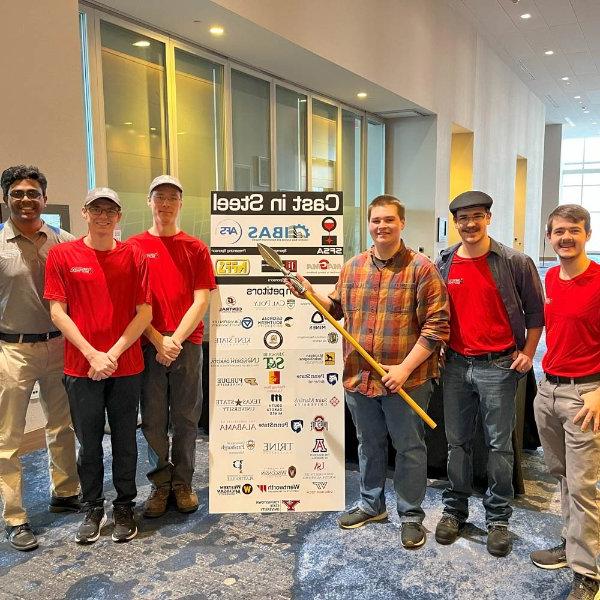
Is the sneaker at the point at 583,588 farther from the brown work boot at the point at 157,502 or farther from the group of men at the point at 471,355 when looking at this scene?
the brown work boot at the point at 157,502

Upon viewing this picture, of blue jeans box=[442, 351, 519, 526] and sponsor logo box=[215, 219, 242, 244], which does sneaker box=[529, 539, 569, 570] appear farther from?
sponsor logo box=[215, 219, 242, 244]

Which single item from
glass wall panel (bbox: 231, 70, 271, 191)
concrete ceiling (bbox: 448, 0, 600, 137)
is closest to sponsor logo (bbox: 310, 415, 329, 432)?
glass wall panel (bbox: 231, 70, 271, 191)

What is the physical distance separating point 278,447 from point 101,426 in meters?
0.87

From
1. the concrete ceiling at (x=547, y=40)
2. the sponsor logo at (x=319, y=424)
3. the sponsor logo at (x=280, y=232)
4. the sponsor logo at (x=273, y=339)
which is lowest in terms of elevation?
the sponsor logo at (x=319, y=424)

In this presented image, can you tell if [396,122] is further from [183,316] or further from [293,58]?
[183,316]

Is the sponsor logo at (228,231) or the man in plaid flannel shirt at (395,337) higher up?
the sponsor logo at (228,231)

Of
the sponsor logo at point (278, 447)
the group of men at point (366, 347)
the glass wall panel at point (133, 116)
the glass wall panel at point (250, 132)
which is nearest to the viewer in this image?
the group of men at point (366, 347)

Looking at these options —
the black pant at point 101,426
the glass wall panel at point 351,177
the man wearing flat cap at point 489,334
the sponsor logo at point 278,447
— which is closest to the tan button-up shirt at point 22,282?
the black pant at point 101,426

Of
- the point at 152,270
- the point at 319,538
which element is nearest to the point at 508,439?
the point at 319,538

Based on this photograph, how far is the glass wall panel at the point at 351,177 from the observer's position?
918cm

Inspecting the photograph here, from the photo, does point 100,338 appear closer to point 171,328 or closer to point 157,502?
point 171,328

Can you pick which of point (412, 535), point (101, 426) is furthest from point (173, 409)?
point (412, 535)

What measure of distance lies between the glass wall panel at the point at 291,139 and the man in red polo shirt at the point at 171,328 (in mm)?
4861

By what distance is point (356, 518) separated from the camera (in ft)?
9.41
